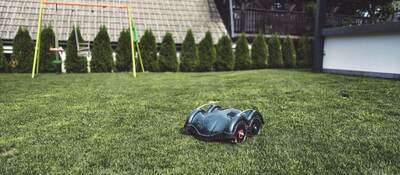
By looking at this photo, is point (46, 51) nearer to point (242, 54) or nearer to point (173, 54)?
point (173, 54)

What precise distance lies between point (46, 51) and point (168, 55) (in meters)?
3.87

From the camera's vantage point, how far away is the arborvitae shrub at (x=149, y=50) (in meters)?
11.5

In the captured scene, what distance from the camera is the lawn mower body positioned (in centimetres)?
277

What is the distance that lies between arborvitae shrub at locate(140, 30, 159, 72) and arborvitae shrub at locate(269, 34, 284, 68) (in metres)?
4.17

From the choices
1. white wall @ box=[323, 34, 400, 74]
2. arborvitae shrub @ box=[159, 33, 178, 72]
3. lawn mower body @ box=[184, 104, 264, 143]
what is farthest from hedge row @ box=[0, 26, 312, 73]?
lawn mower body @ box=[184, 104, 264, 143]

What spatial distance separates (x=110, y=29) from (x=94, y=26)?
1.85 feet

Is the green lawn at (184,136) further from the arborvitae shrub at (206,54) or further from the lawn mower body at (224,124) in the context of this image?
the arborvitae shrub at (206,54)

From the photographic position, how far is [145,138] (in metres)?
2.97

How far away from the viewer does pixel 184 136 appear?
304 cm

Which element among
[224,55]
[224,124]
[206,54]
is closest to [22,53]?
[206,54]

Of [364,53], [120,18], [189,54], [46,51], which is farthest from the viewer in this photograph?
[120,18]

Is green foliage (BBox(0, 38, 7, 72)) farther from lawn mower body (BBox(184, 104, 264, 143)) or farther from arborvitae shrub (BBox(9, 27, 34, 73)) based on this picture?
lawn mower body (BBox(184, 104, 264, 143))

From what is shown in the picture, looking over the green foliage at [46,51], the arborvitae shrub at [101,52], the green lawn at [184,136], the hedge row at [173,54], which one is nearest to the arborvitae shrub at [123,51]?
the hedge row at [173,54]

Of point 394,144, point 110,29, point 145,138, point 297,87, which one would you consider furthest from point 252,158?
point 110,29
